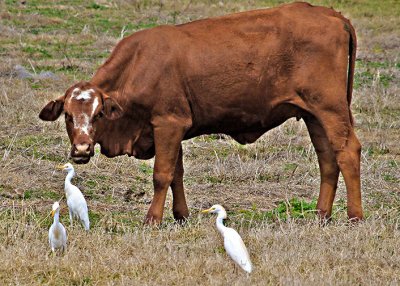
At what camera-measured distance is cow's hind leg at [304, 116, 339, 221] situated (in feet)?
34.0

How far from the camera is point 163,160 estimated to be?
386 inches

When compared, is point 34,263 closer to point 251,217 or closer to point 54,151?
point 251,217

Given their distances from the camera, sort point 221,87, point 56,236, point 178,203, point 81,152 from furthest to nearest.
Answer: point 178,203 → point 221,87 → point 81,152 → point 56,236

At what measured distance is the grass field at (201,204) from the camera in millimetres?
7867

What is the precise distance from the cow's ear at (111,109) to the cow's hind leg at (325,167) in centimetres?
201

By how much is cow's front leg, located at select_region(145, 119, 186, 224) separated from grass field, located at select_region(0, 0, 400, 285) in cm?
24

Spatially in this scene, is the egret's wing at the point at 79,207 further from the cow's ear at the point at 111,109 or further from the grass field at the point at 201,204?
the cow's ear at the point at 111,109

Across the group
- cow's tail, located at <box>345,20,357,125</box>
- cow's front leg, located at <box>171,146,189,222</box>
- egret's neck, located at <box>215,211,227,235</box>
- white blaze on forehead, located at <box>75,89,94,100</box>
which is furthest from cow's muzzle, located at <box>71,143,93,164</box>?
cow's tail, located at <box>345,20,357,125</box>

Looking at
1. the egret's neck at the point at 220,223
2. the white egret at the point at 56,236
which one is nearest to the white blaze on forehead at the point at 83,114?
the white egret at the point at 56,236

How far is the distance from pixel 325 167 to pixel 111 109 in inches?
94.4

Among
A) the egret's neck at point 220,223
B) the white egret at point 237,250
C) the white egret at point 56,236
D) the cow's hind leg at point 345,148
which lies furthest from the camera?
the cow's hind leg at point 345,148

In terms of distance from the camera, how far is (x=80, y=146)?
936cm

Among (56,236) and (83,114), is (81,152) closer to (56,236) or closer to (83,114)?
(83,114)

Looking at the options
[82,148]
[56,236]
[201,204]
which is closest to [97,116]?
[82,148]
